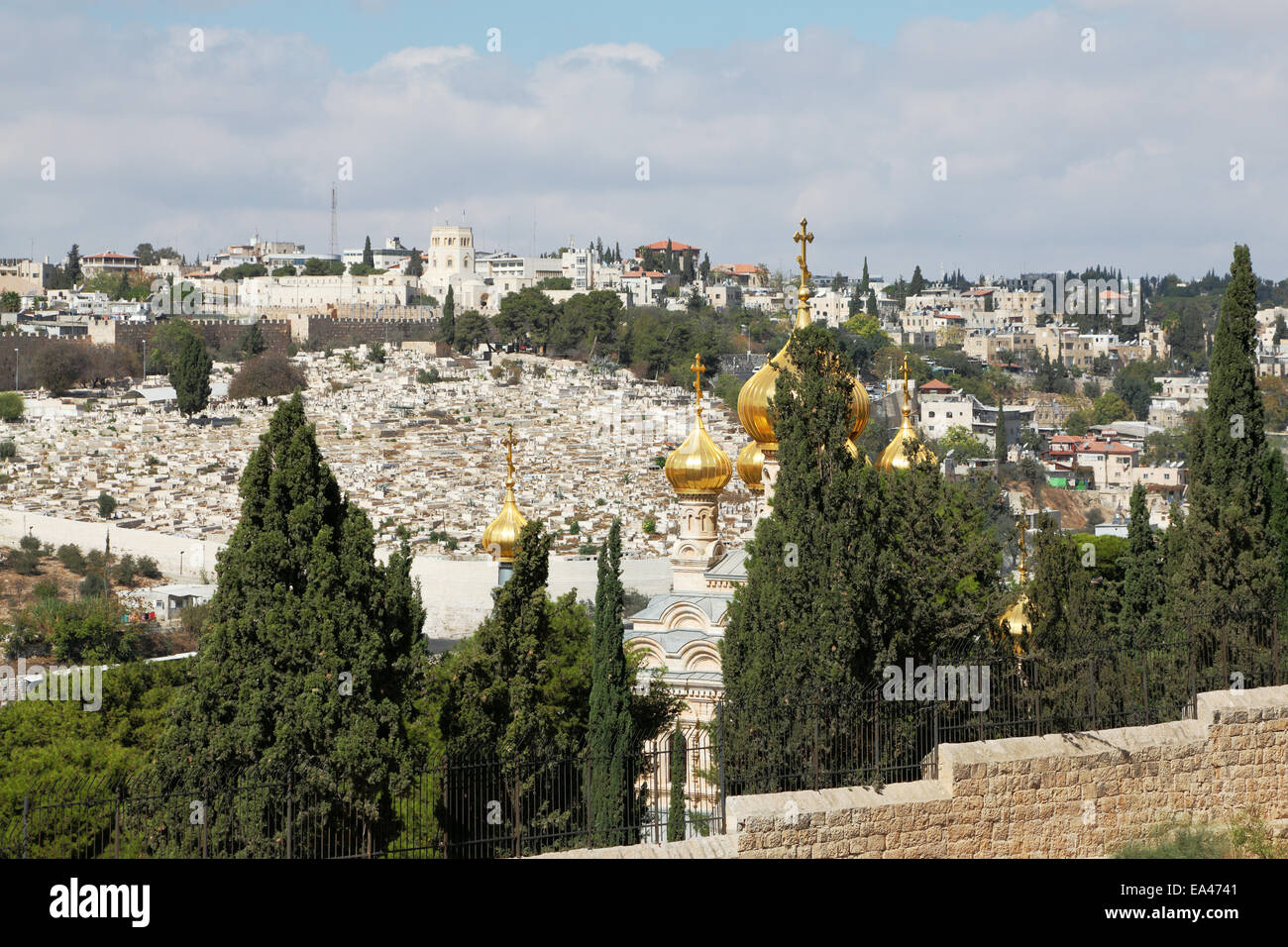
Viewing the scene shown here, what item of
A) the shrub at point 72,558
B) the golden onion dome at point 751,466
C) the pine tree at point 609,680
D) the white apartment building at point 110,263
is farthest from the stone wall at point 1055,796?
the white apartment building at point 110,263

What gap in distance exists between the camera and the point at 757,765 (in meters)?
11.9

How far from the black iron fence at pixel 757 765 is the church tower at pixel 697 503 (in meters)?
8.75

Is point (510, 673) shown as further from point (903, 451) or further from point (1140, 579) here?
point (1140, 579)

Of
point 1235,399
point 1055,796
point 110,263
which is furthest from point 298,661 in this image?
point 110,263

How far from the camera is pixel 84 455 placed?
65.8 m

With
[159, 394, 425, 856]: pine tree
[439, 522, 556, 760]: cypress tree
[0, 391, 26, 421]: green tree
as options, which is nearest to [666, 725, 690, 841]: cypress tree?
[159, 394, 425, 856]: pine tree

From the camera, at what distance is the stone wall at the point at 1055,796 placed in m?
10.3

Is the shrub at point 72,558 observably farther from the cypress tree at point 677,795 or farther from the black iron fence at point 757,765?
the cypress tree at point 677,795

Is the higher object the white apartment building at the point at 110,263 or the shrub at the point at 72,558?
the white apartment building at the point at 110,263

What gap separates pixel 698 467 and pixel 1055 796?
37.6 feet

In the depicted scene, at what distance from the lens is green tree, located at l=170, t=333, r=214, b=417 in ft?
245

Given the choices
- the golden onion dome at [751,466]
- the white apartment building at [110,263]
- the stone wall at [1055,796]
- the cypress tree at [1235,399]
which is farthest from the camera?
the white apartment building at [110,263]
